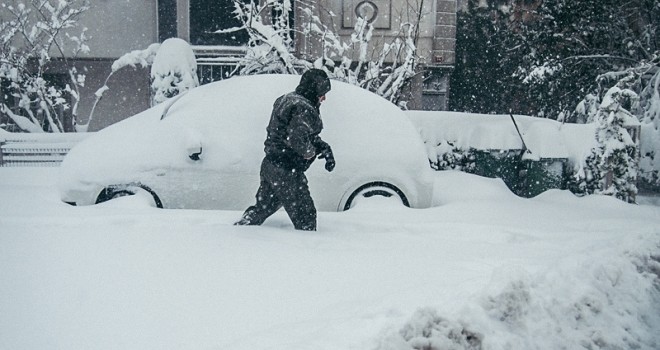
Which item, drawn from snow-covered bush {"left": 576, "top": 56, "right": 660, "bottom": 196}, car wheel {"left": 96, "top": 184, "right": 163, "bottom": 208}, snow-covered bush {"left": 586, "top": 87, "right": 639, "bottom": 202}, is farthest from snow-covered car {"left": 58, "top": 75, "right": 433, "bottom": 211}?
snow-covered bush {"left": 576, "top": 56, "right": 660, "bottom": 196}

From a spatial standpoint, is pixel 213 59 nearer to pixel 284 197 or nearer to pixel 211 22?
pixel 211 22

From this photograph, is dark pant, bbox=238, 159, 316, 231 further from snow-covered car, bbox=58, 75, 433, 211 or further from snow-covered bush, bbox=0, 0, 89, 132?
snow-covered bush, bbox=0, 0, 89, 132

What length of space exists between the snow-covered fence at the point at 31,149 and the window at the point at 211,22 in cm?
628

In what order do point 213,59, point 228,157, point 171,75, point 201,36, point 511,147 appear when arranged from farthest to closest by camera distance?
1. point 201,36
2. point 213,59
3. point 171,75
4. point 511,147
5. point 228,157

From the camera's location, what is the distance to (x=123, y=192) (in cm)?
588

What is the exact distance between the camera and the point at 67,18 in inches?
511

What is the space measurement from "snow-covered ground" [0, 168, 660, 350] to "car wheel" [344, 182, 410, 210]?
0.13 meters

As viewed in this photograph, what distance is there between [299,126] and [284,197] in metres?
0.64

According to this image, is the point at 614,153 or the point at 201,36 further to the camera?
the point at 201,36

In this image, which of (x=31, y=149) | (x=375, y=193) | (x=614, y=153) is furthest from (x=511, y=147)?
(x=31, y=149)

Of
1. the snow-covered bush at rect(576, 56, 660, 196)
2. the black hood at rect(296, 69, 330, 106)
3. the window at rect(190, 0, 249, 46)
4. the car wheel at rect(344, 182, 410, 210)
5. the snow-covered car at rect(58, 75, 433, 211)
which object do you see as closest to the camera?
the black hood at rect(296, 69, 330, 106)

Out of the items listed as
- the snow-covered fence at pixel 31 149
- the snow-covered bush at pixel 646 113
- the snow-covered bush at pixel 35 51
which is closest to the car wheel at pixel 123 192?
the snow-covered fence at pixel 31 149

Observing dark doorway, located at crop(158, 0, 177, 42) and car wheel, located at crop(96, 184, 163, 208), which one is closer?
car wheel, located at crop(96, 184, 163, 208)

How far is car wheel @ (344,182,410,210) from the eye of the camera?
6.03 m
